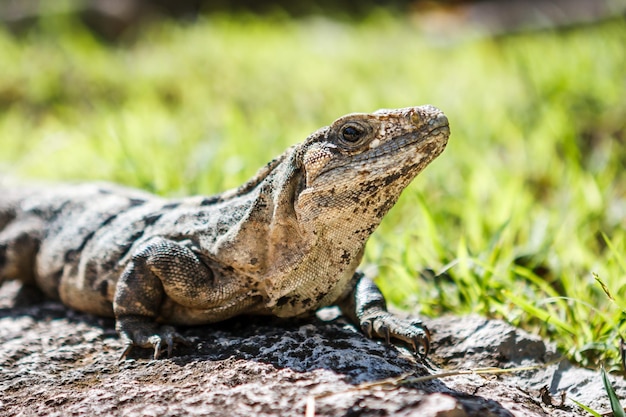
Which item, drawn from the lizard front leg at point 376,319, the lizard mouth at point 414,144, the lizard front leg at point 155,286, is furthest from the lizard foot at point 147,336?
the lizard mouth at point 414,144

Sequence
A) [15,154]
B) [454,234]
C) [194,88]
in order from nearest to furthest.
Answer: [454,234], [15,154], [194,88]

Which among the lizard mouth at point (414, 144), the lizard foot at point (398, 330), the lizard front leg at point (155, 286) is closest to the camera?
the lizard mouth at point (414, 144)

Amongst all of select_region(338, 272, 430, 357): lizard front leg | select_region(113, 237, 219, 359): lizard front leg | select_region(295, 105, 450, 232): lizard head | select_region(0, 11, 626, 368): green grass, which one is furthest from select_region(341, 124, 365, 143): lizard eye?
select_region(0, 11, 626, 368): green grass

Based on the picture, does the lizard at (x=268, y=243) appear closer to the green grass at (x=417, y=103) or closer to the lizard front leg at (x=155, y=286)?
the lizard front leg at (x=155, y=286)

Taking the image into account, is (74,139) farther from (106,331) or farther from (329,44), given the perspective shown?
(329,44)

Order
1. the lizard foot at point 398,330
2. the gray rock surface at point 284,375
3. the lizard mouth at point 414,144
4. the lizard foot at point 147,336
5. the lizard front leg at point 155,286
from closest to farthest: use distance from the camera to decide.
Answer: the gray rock surface at point 284,375
the lizard mouth at point 414,144
the lizard foot at point 398,330
the lizard foot at point 147,336
the lizard front leg at point 155,286

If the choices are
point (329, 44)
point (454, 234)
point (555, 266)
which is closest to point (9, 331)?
point (454, 234)

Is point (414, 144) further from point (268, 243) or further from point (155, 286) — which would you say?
point (155, 286)
